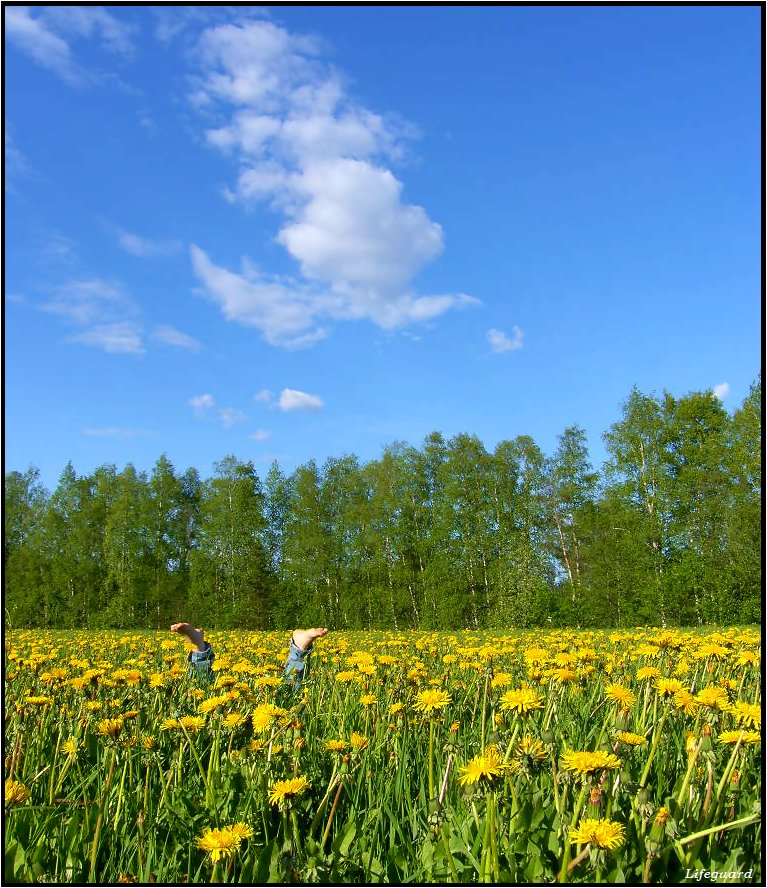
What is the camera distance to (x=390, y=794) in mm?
2389

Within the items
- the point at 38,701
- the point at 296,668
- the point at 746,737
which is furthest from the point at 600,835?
the point at 296,668

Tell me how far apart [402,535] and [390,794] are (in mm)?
30820

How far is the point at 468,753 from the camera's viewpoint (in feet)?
8.94

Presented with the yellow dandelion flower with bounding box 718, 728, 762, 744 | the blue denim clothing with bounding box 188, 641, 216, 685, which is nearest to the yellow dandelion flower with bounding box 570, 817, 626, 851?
the yellow dandelion flower with bounding box 718, 728, 762, 744

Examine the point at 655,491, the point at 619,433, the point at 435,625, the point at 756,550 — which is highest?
the point at 619,433

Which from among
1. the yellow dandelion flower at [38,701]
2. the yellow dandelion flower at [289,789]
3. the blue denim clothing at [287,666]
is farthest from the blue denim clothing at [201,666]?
the yellow dandelion flower at [289,789]

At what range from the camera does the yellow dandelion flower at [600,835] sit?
153 cm

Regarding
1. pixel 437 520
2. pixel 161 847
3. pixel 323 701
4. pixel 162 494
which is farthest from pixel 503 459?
pixel 161 847

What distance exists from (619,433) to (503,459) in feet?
21.1

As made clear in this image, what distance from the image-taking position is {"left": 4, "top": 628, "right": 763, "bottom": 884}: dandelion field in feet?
5.73

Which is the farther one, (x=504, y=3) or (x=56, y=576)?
(x=56, y=576)

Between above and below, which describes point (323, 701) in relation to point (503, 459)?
below

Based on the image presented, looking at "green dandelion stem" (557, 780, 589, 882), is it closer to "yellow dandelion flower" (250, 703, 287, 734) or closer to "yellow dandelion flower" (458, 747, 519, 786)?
"yellow dandelion flower" (458, 747, 519, 786)

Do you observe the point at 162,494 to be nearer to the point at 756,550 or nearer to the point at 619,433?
the point at 619,433
